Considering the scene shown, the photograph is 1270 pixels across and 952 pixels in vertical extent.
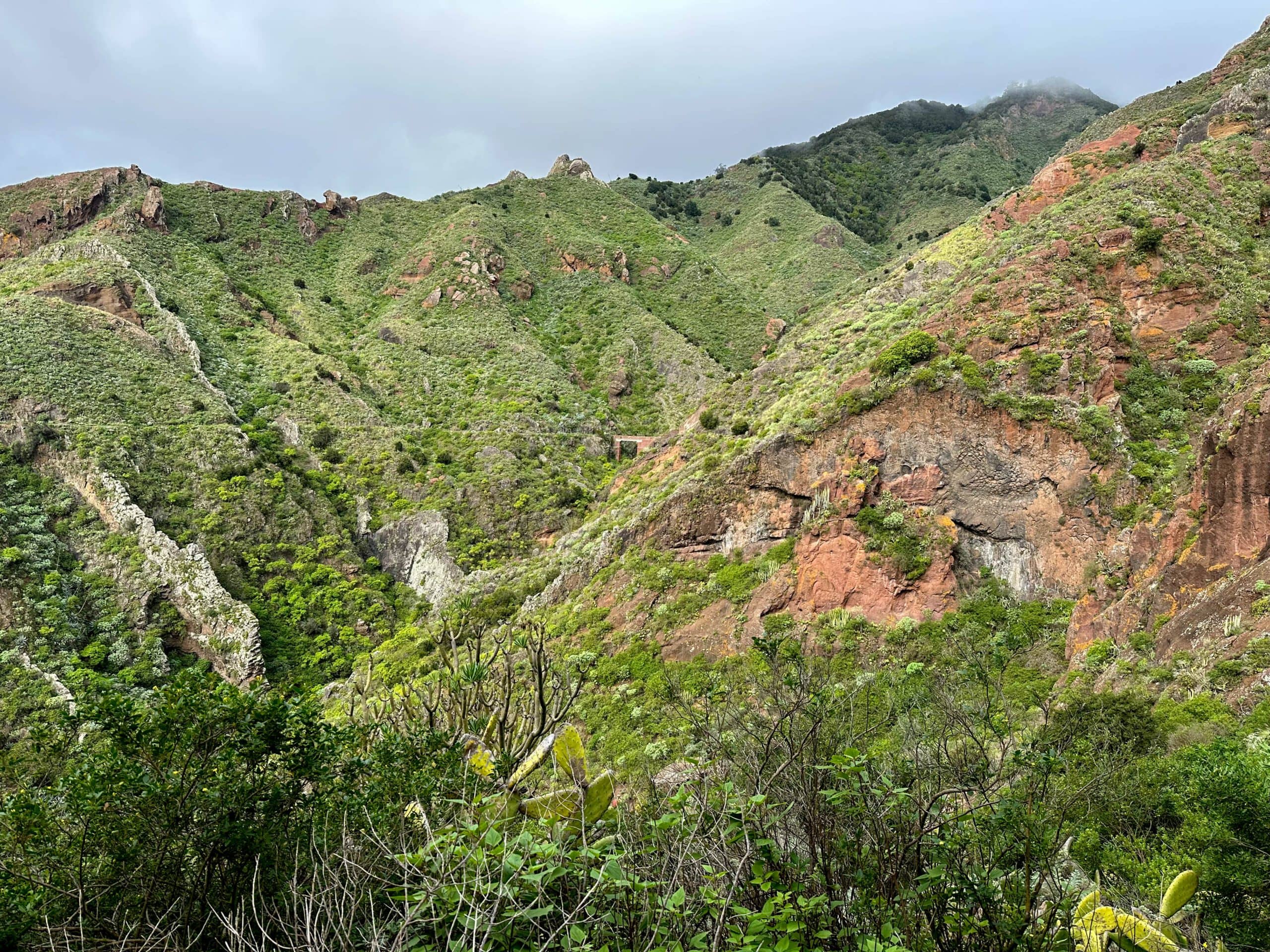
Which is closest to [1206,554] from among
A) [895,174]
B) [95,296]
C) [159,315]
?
[159,315]

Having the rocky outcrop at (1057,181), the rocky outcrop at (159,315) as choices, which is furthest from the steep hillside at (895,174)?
the rocky outcrop at (159,315)

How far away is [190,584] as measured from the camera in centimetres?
2983

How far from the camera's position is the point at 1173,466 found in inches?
633

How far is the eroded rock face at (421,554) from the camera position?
112ft

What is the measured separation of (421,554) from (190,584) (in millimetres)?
10510

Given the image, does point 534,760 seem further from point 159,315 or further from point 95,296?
point 95,296

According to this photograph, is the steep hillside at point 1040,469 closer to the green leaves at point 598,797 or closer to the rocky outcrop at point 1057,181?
the rocky outcrop at point 1057,181

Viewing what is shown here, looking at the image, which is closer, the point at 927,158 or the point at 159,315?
the point at 159,315

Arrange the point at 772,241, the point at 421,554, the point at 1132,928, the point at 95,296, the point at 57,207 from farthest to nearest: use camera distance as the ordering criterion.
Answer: the point at 772,241 < the point at 57,207 < the point at 95,296 < the point at 421,554 < the point at 1132,928

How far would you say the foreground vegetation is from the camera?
11.0 feet

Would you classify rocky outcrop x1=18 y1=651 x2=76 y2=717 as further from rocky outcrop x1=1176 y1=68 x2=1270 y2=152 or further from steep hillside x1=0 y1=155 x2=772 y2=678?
rocky outcrop x1=1176 y1=68 x2=1270 y2=152

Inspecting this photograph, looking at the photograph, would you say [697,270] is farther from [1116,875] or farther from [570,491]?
[1116,875]

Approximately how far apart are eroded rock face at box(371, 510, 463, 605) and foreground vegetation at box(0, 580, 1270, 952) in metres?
28.2

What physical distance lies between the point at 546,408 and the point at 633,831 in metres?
42.9
